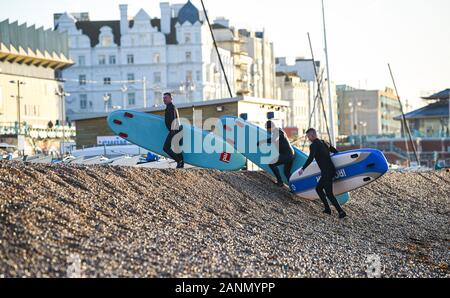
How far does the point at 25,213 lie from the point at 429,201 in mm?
19262

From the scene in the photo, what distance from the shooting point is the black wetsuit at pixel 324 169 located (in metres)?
22.6

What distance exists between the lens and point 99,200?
17.7m

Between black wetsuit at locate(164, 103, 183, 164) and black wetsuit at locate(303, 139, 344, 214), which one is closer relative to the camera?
black wetsuit at locate(303, 139, 344, 214)

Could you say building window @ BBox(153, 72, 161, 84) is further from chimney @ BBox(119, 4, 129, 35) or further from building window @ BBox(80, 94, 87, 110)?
building window @ BBox(80, 94, 87, 110)

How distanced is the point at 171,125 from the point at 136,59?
299 ft

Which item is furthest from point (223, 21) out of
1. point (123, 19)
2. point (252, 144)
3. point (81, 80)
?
point (252, 144)

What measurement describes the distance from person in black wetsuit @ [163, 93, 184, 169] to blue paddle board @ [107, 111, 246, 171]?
1.11 m

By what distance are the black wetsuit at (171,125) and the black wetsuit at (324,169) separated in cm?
339

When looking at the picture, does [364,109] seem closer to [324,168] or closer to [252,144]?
[252,144]

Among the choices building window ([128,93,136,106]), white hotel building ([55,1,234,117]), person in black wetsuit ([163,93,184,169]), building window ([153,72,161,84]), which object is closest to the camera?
person in black wetsuit ([163,93,184,169])

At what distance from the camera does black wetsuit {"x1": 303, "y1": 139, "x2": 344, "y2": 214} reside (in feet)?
74.2

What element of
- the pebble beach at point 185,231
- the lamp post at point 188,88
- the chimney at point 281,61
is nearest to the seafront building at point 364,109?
the chimney at point 281,61

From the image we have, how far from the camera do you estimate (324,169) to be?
2289 centimetres

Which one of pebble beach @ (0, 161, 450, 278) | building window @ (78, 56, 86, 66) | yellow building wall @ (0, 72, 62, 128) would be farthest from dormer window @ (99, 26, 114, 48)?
pebble beach @ (0, 161, 450, 278)
